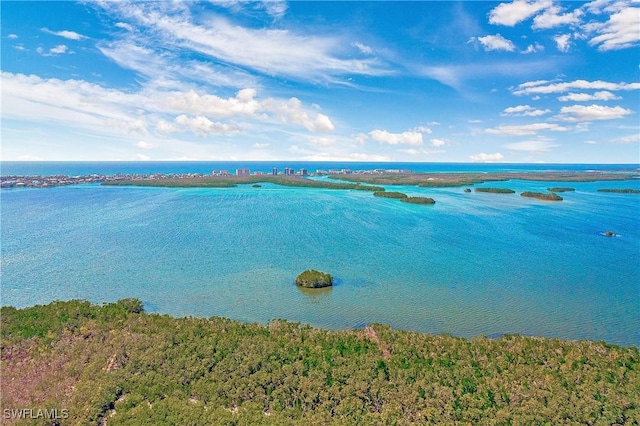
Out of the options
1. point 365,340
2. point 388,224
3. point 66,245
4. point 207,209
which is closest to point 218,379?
point 365,340

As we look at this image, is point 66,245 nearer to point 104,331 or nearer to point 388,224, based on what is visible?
point 104,331

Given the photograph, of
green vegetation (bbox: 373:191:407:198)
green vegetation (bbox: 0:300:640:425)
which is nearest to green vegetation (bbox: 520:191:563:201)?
green vegetation (bbox: 373:191:407:198)

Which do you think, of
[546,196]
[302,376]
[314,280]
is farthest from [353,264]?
[546,196]

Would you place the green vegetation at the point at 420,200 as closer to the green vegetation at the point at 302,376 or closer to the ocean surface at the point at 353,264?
the ocean surface at the point at 353,264

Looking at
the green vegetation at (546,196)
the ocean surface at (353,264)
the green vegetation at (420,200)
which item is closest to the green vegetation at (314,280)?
the ocean surface at (353,264)

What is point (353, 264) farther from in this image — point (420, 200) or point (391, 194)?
point (391, 194)

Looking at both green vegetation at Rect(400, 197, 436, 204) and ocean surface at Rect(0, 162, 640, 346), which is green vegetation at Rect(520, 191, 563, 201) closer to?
ocean surface at Rect(0, 162, 640, 346)
